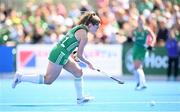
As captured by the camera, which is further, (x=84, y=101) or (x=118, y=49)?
(x=118, y=49)

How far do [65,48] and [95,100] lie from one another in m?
2.54

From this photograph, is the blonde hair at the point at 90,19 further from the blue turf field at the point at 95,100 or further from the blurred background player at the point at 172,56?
the blurred background player at the point at 172,56

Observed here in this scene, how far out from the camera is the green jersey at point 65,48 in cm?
1214

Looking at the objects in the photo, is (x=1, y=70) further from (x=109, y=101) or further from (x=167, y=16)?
(x=109, y=101)

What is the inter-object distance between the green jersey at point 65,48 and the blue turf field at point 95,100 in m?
0.97

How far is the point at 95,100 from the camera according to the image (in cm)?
1437

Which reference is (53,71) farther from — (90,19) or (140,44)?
(140,44)

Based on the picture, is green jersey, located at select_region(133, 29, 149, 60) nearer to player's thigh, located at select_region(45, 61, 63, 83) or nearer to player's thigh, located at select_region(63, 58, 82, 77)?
player's thigh, located at select_region(63, 58, 82, 77)

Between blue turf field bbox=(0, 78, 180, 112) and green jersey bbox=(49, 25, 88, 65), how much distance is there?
97 centimetres

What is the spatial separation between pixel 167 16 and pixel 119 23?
1.91m

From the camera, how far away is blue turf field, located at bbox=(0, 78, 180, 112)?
485 inches

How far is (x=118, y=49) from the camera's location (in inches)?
938

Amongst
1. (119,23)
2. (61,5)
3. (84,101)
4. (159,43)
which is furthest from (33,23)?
(84,101)

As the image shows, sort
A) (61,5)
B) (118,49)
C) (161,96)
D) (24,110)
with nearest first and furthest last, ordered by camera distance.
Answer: (24,110) → (161,96) → (118,49) → (61,5)
